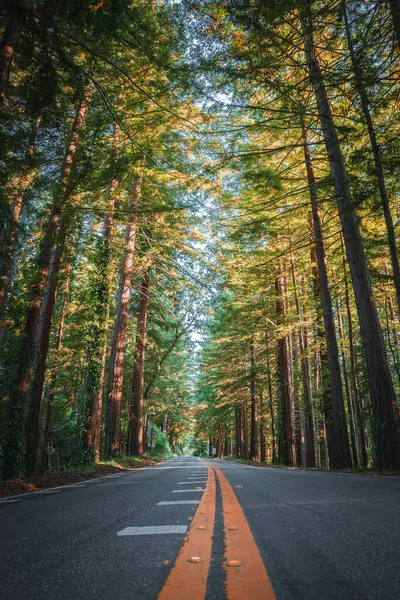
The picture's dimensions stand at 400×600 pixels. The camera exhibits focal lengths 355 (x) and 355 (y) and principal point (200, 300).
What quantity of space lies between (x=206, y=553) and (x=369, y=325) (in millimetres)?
8755

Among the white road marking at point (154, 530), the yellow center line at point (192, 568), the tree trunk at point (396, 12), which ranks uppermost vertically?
the tree trunk at point (396, 12)

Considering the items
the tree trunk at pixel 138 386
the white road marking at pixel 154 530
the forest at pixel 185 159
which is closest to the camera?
the white road marking at pixel 154 530

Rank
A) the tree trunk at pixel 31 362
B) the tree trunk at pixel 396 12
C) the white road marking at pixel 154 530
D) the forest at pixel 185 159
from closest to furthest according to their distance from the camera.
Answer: the white road marking at pixel 154 530 → the forest at pixel 185 159 → the tree trunk at pixel 396 12 → the tree trunk at pixel 31 362

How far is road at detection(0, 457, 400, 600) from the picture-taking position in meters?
1.46

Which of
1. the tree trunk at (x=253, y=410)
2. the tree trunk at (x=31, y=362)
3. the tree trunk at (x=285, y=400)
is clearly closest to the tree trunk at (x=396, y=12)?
the tree trunk at (x=31, y=362)

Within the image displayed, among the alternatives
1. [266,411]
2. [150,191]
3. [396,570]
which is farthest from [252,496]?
[266,411]

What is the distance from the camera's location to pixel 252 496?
4512 mm

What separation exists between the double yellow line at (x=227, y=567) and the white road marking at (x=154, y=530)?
0.09 metres

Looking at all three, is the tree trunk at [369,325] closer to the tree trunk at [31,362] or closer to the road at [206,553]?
the road at [206,553]

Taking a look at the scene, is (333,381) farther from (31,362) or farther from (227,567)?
(227,567)

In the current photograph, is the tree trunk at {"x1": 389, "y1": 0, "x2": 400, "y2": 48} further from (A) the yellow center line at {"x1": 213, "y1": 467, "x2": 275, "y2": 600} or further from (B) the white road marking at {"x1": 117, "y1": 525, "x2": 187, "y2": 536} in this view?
(B) the white road marking at {"x1": 117, "y1": 525, "x2": 187, "y2": 536}

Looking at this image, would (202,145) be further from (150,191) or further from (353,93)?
(353,93)

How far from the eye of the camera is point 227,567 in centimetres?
169

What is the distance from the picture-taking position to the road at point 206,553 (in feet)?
4.78
